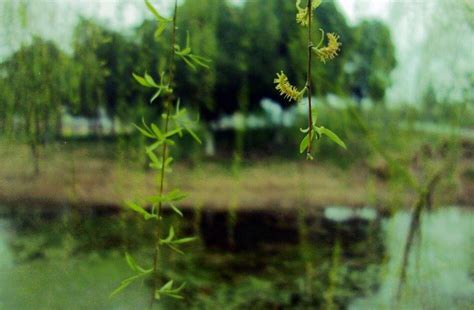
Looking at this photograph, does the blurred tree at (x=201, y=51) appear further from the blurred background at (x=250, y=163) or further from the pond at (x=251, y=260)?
the pond at (x=251, y=260)

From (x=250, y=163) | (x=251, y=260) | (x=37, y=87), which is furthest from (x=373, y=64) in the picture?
(x=37, y=87)

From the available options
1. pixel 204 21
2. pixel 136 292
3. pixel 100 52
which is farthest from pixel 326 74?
pixel 136 292

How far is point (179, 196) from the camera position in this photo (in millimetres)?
328

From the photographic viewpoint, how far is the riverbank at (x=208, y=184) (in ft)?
3.28

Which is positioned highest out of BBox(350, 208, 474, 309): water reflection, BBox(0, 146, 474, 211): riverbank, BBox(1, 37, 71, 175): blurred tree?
BBox(1, 37, 71, 175): blurred tree

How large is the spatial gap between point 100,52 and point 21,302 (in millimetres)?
404

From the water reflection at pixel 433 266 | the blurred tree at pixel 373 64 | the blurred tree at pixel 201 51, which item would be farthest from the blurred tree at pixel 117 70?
the water reflection at pixel 433 266

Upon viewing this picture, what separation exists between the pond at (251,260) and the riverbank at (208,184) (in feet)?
0.08

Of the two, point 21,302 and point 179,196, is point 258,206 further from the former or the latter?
point 179,196

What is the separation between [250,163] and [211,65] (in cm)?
20

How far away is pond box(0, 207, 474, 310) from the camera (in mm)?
989

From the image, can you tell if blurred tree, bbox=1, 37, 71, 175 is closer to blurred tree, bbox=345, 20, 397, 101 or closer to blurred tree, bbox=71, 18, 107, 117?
blurred tree, bbox=71, 18, 107, 117

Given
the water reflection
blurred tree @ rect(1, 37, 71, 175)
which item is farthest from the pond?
blurred tree @ rect(1, 37, 71, 175)

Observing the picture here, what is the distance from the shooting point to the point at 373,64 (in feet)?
3.77
